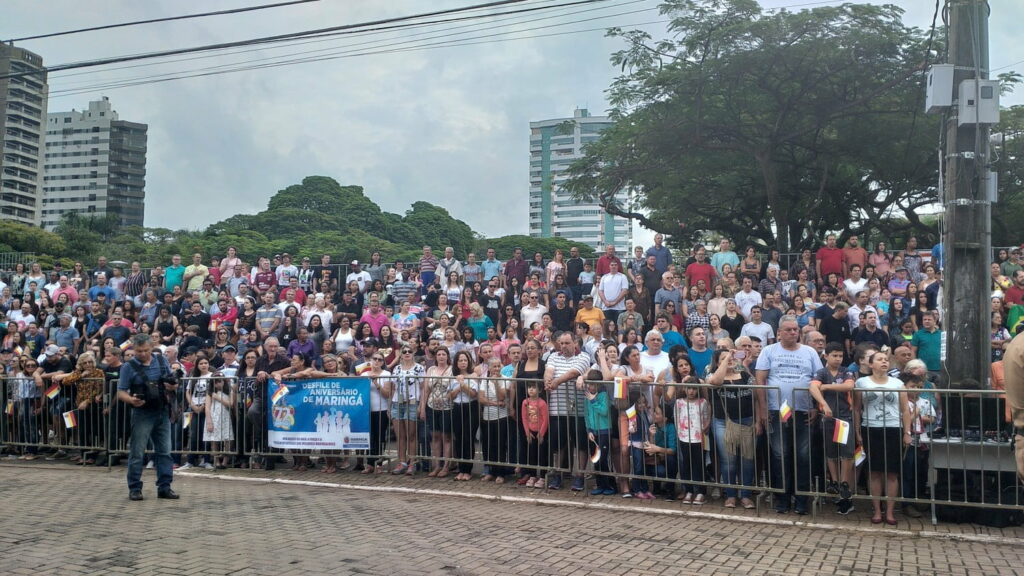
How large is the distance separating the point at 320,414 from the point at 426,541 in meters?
4.74

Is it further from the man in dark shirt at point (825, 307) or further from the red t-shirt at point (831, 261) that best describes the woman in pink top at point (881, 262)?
the man in dark shirt at point (825, 307)

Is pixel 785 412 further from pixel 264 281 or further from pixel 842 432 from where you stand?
pixel 264 281

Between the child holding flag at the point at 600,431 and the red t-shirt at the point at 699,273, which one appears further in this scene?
the red t-shirt at the point at 699,273

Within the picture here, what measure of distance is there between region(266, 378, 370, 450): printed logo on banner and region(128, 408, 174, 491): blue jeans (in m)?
2.14

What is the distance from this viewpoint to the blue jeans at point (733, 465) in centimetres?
851

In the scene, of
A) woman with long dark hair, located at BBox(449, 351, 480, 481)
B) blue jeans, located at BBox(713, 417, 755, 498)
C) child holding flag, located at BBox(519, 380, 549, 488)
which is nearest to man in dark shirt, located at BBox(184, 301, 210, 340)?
woman with long dark hair, located at BBox(449, 351, 480, 481)

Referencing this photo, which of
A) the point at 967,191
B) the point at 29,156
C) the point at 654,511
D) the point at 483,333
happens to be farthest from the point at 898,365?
the point at 29,156

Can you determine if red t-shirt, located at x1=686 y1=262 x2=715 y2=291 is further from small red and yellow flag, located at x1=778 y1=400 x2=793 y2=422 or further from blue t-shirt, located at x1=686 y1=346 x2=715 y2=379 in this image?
small red and yellow flag, located at x1=778 y1=400 x2=793 y2=422

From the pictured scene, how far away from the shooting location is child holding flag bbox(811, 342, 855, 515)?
7.99m

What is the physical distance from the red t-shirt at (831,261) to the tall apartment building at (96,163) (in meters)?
161

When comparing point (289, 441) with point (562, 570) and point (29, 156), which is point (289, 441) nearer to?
point (562, 570)

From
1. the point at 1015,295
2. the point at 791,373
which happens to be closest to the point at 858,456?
the point at 791,373

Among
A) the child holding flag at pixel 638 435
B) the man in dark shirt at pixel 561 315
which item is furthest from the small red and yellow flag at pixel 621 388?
the man in dark shirt at pixel 561 315

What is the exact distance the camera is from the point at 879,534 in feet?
24.3
